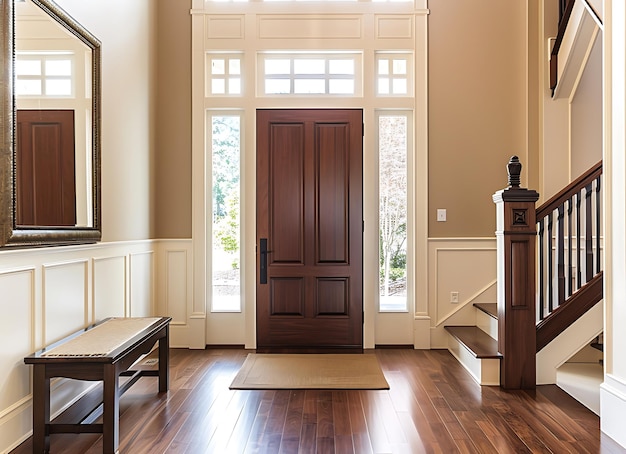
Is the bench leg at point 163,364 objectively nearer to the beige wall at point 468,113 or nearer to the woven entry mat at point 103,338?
the woven entry mat at point 103,338

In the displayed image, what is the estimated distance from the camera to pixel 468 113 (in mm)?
4871

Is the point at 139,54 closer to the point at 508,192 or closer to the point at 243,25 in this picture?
the point at 243,25

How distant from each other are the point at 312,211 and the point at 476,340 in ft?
6.09

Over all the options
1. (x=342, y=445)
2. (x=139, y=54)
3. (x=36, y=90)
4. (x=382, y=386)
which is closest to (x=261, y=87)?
(x=139, y=54)

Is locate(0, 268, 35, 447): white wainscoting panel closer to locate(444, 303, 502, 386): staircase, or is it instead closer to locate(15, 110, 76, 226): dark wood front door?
locate(15, 110, 76, 226): dark wood front door

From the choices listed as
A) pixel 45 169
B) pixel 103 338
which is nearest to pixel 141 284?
pixel 103 338

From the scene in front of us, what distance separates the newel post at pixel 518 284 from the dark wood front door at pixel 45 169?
9.35 ft

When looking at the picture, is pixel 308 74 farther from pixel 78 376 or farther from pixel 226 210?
pixel 78 376

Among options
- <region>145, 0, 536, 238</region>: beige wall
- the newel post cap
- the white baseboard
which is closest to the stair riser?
<region>145, 0, 536, 238</region>: beige wall

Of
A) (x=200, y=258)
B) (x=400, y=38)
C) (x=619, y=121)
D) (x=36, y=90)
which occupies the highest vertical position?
(x=400, y=38)

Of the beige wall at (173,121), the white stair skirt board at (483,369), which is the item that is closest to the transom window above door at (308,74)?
the beige wall at (173,121)

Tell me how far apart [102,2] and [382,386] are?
339 cm

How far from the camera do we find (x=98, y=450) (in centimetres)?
261

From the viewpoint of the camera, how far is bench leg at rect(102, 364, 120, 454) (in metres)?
2.52
